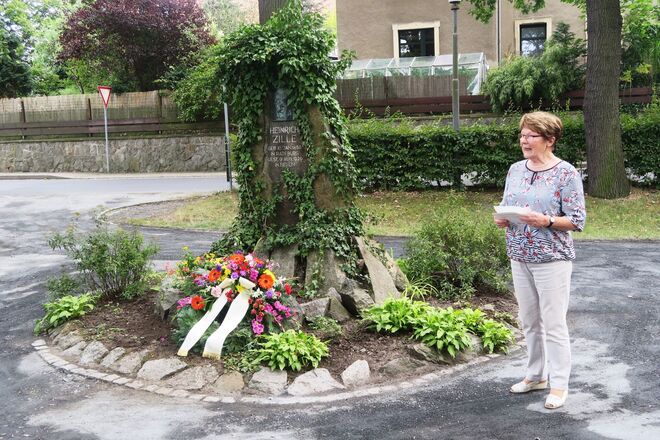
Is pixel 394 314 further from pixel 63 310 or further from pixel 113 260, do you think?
pixel 63 310

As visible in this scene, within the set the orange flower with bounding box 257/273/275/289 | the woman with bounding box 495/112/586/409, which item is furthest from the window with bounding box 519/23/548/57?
the woman with bounding box 495/112/586/409

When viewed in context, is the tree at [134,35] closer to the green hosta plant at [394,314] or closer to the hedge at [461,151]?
the hedge at [461,151]

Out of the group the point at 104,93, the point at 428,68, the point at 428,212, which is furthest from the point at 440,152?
the point at 104,93

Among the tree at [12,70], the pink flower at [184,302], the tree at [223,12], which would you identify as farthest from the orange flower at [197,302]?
the tree at [223,12]

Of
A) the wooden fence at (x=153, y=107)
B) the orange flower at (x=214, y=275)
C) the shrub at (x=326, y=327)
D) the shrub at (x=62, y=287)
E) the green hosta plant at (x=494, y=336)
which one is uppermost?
the wooden fence at (x=153, y=107)

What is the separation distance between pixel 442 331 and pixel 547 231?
1.74 metres

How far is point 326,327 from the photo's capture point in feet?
21.2

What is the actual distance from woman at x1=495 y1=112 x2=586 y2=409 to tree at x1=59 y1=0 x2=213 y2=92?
73.7ft

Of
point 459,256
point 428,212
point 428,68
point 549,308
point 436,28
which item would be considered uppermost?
point 436,28

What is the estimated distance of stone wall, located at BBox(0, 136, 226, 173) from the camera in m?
24.8

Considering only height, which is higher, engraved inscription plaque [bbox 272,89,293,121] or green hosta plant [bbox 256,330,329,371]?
engraved inscription plaque [bbox 272,89,293,121]

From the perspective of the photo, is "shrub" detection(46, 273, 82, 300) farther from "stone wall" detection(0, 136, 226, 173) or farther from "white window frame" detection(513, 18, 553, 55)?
"white window frame" detection(513, 18, 553, 55)

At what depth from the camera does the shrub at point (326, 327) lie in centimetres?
643

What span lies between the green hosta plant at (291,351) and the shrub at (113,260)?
2304mm
